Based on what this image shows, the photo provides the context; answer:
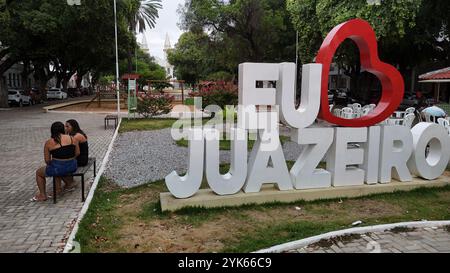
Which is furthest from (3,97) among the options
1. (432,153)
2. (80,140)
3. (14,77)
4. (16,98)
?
(432,153)

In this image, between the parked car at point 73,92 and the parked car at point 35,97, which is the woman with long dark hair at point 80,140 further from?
the parked car at point 73,92

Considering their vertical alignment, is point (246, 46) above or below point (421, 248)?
above

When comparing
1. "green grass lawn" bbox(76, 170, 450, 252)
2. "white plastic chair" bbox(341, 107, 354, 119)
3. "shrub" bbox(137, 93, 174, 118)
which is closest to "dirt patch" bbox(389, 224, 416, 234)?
"green grass lawn" bbox(76, 170, 450, 252)

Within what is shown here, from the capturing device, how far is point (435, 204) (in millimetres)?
6652

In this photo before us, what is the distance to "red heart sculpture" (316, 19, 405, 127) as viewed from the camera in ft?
21.8

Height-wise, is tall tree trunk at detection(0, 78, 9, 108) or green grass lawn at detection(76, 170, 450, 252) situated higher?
tall tree trunk at detection(0, 78, 9, 108)

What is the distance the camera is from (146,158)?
10.5 meters

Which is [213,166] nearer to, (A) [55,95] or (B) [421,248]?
(B) [421,248]

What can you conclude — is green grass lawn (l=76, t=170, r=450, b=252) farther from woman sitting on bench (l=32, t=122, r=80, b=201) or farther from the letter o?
woman sitting on bench (l=32, t=122, r=80, b=201)

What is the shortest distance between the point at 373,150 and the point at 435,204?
1.35m

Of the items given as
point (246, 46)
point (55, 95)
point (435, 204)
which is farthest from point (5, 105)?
point (435, 204)

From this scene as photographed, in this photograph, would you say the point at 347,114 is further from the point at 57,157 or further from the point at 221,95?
the point at 57,157

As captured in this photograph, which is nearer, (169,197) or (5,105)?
(169,197)

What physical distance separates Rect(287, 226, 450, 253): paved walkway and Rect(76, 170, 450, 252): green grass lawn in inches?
15.3
